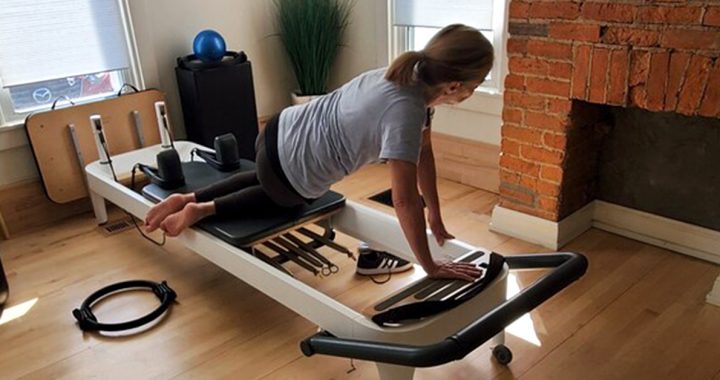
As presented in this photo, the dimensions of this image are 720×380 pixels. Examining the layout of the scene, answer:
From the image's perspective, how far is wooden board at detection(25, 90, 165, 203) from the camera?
2.82 metres

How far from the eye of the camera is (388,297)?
1676 millimetres

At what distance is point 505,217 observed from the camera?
2676 mm

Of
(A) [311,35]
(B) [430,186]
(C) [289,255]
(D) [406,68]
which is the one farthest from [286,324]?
(A) [311,35]

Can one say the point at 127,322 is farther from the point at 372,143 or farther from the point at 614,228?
the point at 614,228

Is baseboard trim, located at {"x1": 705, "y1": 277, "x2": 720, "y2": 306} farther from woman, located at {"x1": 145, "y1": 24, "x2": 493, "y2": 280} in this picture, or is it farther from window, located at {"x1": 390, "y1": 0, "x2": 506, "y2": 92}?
window, located at {"x1": 390, "y1": 0, "x2": 506, "y2": 92}

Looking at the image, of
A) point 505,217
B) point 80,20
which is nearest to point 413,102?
point 505,217

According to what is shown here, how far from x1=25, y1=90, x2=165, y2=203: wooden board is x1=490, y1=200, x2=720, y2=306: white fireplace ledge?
1.93m

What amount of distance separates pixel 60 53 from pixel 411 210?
2281mm

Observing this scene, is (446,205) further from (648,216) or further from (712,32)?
(712,32)

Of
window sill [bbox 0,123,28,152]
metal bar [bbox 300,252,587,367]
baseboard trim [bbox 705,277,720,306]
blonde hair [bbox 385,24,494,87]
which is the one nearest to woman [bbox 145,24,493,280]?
blonde hair [bbox 385,24,494,87]

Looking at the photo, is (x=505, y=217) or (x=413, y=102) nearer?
(x=413, y=102)

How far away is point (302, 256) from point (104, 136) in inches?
53.8

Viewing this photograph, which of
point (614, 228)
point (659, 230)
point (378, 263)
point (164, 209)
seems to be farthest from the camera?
point (614, 228)

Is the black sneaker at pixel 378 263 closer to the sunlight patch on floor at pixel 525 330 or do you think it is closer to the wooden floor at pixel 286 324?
the wooden floor at pixel 286 324
